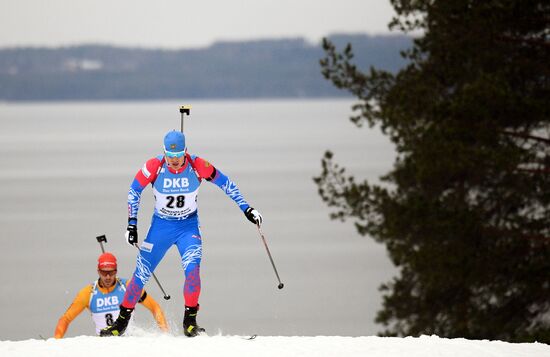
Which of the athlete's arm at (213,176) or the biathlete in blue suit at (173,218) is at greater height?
the athlete's arm at (213,176)

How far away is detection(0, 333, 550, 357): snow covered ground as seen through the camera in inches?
432

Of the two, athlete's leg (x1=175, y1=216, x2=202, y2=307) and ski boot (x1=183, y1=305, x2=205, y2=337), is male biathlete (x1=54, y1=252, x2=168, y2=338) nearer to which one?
ski boot (x1=183, y1=305, x2=205, y2=337)

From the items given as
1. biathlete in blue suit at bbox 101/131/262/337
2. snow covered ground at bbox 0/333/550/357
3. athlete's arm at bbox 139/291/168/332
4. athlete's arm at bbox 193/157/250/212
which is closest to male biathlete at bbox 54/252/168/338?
athlete's arm at bbox 139/291/168/332

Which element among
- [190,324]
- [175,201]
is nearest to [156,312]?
[190,324]

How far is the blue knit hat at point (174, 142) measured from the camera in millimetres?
11758

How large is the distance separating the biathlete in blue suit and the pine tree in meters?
10.6

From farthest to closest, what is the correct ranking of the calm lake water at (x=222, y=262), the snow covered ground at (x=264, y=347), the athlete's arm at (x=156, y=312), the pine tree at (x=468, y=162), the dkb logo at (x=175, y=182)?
1. the calm lake water at (x=222, y=262)
2. the pine tree at (x=468, y=162)
3. the athlete's arm at (x=156, y=312)
4. the dkb logo at (x=175, y=182)
5. the snow covered ground at (x=264, y=347)

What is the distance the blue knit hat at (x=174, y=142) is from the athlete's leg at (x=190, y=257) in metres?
0.84

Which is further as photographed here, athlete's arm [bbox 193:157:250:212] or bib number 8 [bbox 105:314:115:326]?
bib number 8 [bbox 105:314:115:326]

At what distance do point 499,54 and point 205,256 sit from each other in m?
42.6

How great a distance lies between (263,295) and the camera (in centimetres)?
5347

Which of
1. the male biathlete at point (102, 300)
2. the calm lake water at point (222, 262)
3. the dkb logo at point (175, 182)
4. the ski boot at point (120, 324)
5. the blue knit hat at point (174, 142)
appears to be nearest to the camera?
the blue knit hat at point (174, 142)

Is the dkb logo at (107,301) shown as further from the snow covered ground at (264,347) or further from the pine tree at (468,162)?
the pine tree at (468,162)

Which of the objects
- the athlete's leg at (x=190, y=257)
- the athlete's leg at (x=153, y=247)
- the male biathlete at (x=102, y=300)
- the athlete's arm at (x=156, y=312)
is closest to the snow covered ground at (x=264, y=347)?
the athlete's leg at (x=190, y=257)
